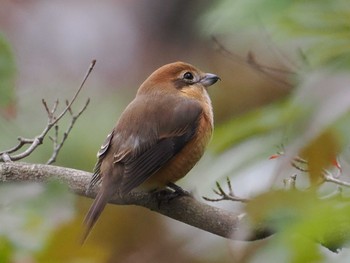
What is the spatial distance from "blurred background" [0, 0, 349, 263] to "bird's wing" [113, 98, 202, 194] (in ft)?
0.58

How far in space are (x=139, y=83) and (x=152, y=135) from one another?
13.9 ft

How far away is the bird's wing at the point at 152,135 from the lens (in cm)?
364

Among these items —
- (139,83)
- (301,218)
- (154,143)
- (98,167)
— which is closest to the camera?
(301,218)

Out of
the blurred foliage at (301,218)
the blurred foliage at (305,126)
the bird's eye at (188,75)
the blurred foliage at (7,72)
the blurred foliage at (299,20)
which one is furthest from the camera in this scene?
the bird's eye at (188,75)

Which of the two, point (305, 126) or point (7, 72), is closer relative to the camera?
point (305, 126)

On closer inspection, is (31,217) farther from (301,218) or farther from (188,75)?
(188,75)

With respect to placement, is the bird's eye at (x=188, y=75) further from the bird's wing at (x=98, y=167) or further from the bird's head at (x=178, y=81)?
the bird's wing at (x=98, y=167)

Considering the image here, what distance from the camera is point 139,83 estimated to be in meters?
8.04

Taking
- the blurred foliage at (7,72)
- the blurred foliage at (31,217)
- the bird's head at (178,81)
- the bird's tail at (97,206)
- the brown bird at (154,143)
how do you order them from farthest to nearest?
the bird's head at (178,81) < the brown bird at (154,143) < the bird's tail at (97,206) < the blurred foliage at (7,72) < the blurred foliage at (31,217)

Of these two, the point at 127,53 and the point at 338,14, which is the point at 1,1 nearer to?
the point at 127,53

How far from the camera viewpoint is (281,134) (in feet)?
4.01

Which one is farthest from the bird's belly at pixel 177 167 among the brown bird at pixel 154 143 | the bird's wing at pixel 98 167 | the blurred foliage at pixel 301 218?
the blurred foliage at pixel 301 218

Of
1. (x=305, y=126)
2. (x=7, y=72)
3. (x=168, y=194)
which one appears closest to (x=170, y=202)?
(x=168, y=194)

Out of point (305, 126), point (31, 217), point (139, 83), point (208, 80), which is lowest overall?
point (139, 83)
